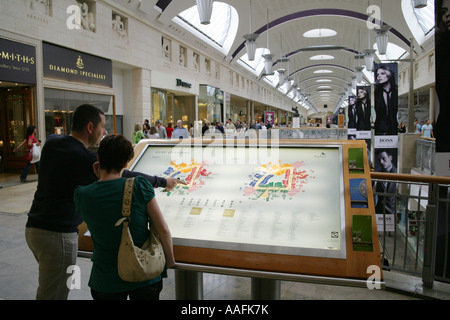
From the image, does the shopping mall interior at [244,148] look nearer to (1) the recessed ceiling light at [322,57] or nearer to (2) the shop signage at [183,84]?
(2) the shop signage at [183,84]

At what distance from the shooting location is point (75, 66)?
12.0 m

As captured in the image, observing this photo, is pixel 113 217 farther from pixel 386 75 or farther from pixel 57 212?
pixel 386 75

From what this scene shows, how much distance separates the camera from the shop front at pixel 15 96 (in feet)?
30.7

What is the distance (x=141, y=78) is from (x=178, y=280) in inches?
576

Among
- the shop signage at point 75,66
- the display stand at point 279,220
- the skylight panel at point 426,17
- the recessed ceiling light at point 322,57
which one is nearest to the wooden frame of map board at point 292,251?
the display stand at point 279,220

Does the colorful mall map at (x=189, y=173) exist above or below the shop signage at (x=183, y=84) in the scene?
below

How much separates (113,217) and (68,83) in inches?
467

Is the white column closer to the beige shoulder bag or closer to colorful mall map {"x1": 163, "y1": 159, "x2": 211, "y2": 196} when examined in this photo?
colorful mall map {"x1": 163, "y1": 159, "x2": 211, "y2": 196}

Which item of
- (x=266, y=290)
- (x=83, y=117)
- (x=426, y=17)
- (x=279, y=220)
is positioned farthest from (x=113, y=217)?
(x=426, y=17)

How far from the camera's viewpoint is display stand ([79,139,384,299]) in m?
1.66

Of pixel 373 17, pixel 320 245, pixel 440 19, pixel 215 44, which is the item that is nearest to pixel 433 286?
pixel 320 245

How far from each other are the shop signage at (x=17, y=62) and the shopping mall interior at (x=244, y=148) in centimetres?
4

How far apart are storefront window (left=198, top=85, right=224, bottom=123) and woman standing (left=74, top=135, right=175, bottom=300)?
70.1 feet

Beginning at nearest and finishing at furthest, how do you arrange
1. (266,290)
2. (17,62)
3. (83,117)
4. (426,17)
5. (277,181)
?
(83,117) < (277,181) < (266,290) < (17,62) < (426,17)
